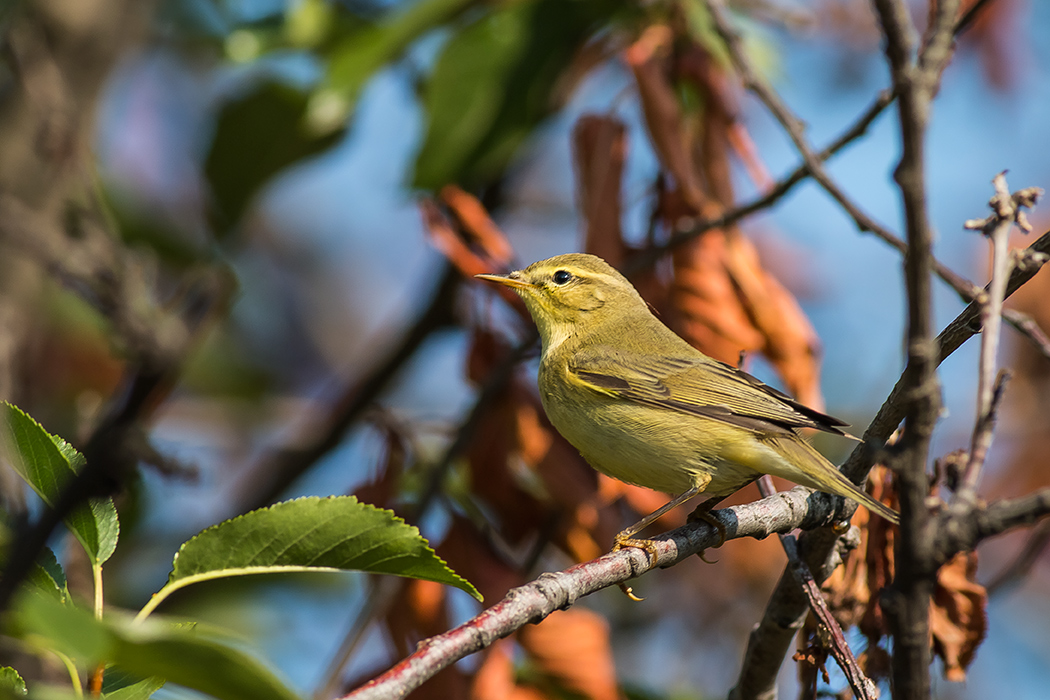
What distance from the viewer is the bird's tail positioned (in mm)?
2230

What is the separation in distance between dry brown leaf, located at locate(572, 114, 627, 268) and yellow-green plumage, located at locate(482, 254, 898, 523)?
0.42 feet

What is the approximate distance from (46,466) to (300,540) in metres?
0.45

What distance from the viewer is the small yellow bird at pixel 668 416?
2.89 metres

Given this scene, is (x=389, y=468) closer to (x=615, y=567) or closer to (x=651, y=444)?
(x=651, y=444)

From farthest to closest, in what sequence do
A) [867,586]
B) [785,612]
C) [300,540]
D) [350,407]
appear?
[350,407] < [867,586] < [785,612] < [300,540]

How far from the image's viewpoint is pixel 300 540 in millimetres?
1698

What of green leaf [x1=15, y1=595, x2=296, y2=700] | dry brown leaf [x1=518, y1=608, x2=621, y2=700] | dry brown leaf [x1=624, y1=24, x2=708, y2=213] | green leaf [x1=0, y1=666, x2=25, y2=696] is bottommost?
dry brown leaf [x1=518, y1=608, x2=621, y2=700]

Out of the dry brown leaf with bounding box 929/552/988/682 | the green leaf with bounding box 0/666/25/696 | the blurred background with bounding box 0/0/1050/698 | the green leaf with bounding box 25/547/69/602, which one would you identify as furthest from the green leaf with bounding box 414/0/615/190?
the green leaf with bounding box 0/666/25/696

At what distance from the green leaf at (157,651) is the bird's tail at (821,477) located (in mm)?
1329

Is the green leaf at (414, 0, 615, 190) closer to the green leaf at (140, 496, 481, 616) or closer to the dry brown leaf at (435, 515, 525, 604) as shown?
the dry brown leaf at (435, 515, 525, 604)

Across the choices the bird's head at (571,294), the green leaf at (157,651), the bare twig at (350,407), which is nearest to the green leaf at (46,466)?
the green leaf at (157,651)

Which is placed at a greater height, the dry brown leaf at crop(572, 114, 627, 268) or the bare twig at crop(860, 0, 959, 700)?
the dry brown leaf at crop(572, 114, 627, 268)

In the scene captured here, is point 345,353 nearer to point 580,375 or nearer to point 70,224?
point 70,224

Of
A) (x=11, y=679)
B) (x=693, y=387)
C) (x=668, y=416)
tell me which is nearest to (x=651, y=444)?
(x=668, y=416)
